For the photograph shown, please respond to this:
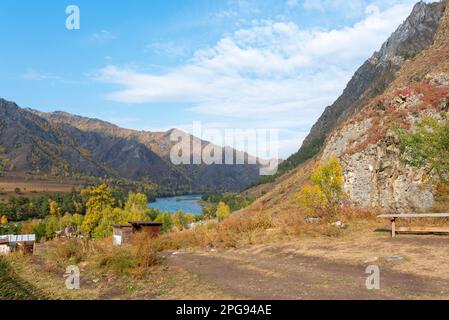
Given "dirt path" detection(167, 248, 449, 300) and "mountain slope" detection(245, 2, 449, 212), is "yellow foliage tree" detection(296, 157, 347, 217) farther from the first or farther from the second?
"dirt path" detection(167, 248, 449, 300)

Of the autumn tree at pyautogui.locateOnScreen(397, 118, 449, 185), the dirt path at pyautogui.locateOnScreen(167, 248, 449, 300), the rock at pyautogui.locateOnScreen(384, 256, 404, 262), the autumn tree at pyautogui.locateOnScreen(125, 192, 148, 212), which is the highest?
the autumn tree at pyautogui.locateOnScreen(397, 118, 449, 185)

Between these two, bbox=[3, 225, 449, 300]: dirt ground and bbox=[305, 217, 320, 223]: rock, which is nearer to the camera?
bbox=[3, 225, 449, 300]: dirt ground

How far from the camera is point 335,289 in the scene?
29.3 feet

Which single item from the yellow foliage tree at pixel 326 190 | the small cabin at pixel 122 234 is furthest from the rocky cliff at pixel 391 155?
the small cabin at pixel 122 234

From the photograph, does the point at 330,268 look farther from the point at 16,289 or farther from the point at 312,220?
the point at 312,220

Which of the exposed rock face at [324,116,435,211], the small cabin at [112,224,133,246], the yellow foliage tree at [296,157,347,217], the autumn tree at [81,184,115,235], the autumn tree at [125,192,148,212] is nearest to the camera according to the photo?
the yellow foliage tree at [296,157,347,217]

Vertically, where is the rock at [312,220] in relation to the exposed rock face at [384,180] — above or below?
below

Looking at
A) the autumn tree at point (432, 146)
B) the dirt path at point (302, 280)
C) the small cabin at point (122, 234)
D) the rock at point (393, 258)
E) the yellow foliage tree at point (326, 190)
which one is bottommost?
the small cabin at point (122, 234)

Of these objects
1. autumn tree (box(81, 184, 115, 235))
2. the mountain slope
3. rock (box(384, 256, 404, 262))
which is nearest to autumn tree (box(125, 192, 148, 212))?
autumn tree (box(81, 184, 115, 235))

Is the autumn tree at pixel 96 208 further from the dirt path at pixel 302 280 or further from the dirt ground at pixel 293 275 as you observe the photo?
the dirt path at pixel 302 280

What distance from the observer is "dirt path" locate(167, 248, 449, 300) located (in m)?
8.44

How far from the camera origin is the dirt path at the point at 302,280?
8.44 meters

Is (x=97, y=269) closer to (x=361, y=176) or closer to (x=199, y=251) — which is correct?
(x=199, y=251)

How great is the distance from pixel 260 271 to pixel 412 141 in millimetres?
12240
